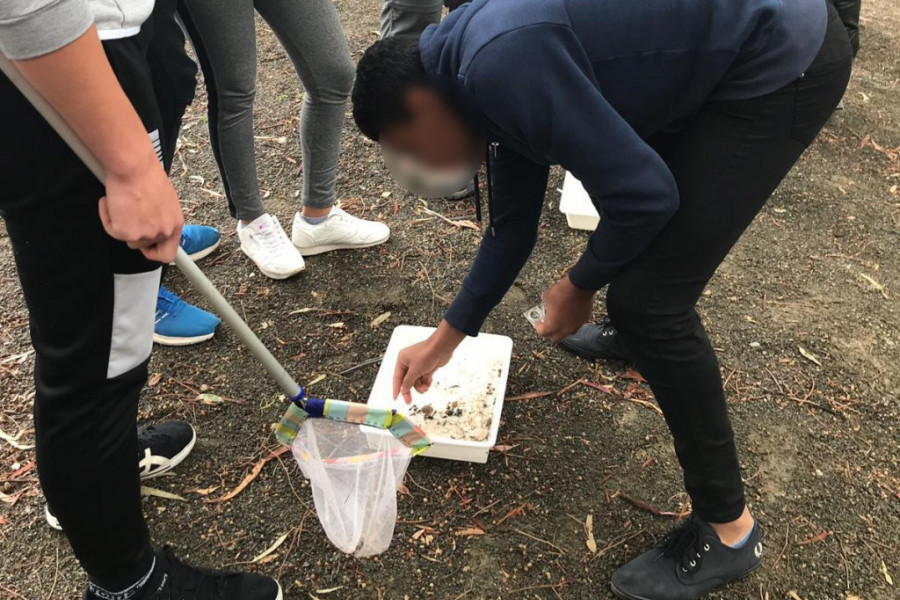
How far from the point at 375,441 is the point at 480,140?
2.72ft

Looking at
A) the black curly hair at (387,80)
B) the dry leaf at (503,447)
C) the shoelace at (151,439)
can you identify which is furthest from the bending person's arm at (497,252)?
the shoelace at (151,439)

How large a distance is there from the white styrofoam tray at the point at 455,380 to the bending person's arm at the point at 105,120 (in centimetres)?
97

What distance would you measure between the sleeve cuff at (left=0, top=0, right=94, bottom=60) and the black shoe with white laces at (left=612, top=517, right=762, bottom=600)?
1.63 m

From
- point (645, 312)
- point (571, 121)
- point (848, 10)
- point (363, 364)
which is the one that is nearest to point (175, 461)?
point (363, 364)

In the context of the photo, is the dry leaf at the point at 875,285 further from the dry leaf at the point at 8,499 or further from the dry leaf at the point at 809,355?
the dry leaf at the point at 8,499

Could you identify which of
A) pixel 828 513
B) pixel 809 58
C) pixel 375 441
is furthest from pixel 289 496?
pixel 809 58

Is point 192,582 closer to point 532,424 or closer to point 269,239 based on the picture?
point 532,424

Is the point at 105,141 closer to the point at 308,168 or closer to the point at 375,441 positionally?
the point at 375,441

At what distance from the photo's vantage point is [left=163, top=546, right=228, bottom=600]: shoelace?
1528 mm

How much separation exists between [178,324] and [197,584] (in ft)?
3.37

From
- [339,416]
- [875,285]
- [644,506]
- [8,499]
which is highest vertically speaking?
[339,416]

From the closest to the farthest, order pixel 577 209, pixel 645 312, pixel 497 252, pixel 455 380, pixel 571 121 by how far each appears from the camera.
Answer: pixel 571 121
pixel 645 312
pixel 497 252
pixel 455 380
pixel 577 209

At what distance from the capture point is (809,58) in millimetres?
1278

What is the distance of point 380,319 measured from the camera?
2539 mm
